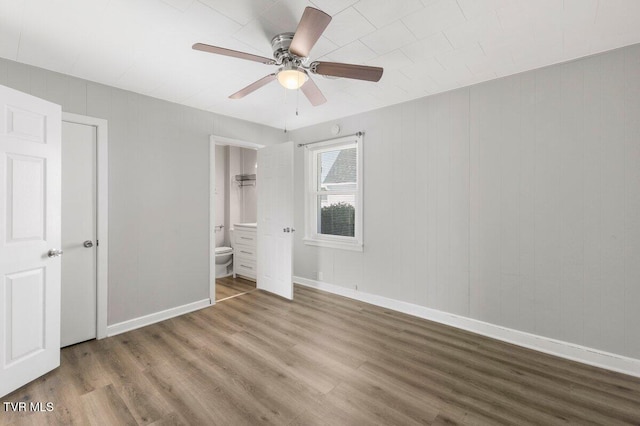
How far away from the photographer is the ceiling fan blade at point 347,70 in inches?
75.1

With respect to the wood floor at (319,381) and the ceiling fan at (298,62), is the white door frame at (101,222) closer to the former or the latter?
the wood floor at (319,381)

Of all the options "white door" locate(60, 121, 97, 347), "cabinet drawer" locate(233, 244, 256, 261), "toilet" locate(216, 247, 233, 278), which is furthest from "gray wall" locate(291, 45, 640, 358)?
"white door" locate(60, 121, 97, 347)

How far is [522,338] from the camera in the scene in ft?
8.91

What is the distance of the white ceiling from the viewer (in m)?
1.79

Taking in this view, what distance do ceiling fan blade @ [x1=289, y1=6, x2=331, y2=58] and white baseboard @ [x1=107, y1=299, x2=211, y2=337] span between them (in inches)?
123

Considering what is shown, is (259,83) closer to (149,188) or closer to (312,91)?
(312,91)

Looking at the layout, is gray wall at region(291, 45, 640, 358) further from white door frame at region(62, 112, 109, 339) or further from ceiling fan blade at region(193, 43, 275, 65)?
white door frame at region(62, 112, 109, 339)

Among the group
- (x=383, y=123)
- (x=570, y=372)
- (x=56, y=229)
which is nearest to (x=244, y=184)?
(x=383, y=123)

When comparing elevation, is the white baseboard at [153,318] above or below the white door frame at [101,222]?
below

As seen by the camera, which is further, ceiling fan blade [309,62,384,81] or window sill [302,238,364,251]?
window sill [302,238,364,251]

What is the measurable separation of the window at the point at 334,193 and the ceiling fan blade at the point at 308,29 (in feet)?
7.29

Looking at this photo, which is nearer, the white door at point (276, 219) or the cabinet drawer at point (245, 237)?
the white door at point (276, 219)

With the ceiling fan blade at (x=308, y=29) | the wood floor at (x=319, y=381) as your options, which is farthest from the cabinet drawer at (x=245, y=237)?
the ceiling fan blade at (x=308, y=29)

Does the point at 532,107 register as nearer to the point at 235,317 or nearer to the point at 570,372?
the point at 570,372
